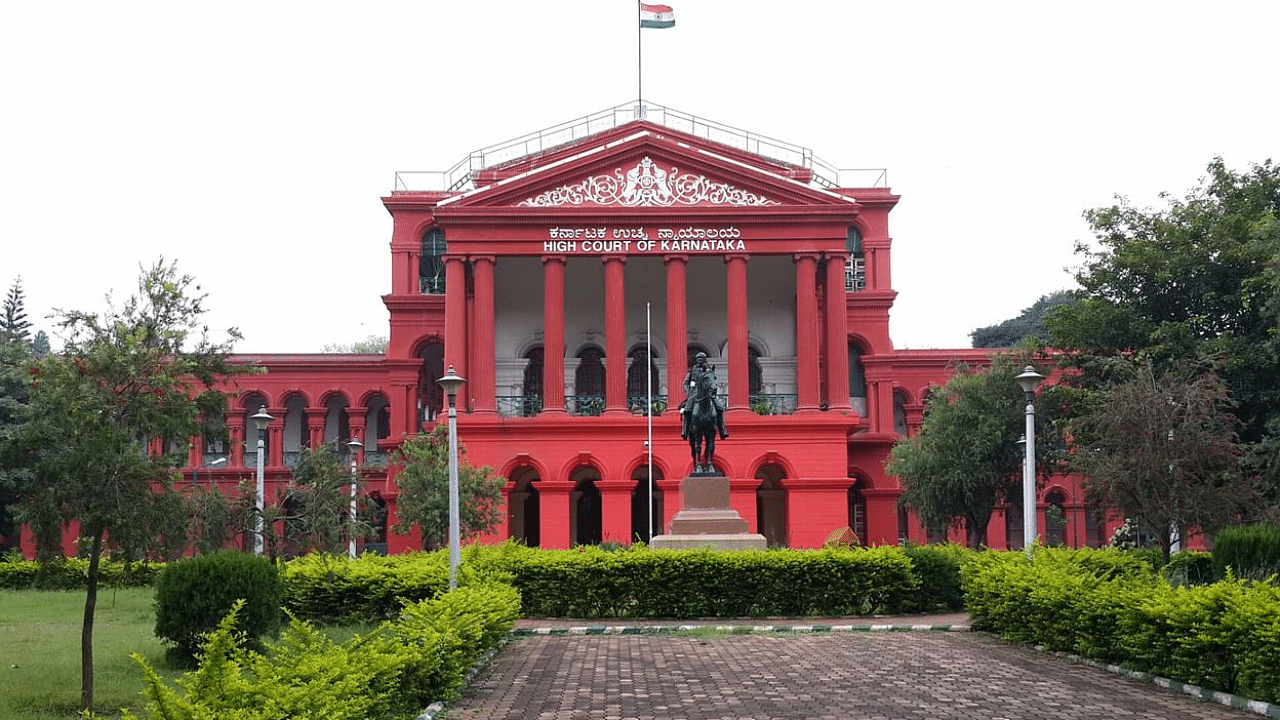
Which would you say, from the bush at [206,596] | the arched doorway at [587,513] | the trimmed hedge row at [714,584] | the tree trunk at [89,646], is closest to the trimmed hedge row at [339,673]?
the tree trunk at [89,646]

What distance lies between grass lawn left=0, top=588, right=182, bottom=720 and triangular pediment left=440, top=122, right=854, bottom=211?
16775 millimetres

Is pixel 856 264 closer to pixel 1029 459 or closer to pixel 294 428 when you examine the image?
pixel 294 428

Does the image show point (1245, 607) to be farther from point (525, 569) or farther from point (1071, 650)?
point (525, 569)

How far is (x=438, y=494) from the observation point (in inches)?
1270

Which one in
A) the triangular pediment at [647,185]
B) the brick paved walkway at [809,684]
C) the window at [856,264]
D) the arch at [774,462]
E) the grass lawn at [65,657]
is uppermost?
the triangular pediment at [647,185]

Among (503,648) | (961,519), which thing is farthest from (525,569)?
(961,519)

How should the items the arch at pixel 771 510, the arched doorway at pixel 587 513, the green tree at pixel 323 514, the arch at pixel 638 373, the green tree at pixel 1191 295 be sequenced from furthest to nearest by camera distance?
the arch at pixel 638 373 < the arched doorway at pixel 587 513 < the arch at pixel 771 510 < the green tree at pixel 1191 295 < the green tree at pixel 323 514

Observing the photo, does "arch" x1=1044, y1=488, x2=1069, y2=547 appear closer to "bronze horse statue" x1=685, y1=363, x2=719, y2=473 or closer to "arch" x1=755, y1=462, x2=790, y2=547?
"arch" x1=755, y1=462, x2=790, y2=547

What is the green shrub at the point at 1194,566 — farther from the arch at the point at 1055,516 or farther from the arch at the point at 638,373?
the arch at the point at 1055,516

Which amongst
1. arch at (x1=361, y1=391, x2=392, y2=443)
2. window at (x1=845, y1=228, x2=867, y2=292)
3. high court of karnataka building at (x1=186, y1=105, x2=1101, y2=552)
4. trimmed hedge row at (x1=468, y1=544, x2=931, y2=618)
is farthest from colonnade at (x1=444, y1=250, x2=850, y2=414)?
trimmed hedge row at (x1=468, y1=544, x2=931, y2=618)

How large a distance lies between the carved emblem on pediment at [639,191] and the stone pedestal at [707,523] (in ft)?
51.8

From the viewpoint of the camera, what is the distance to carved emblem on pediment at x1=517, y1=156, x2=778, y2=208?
39031 millimetres

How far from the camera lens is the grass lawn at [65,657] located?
43.3ft

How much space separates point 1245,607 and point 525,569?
1304 cm
